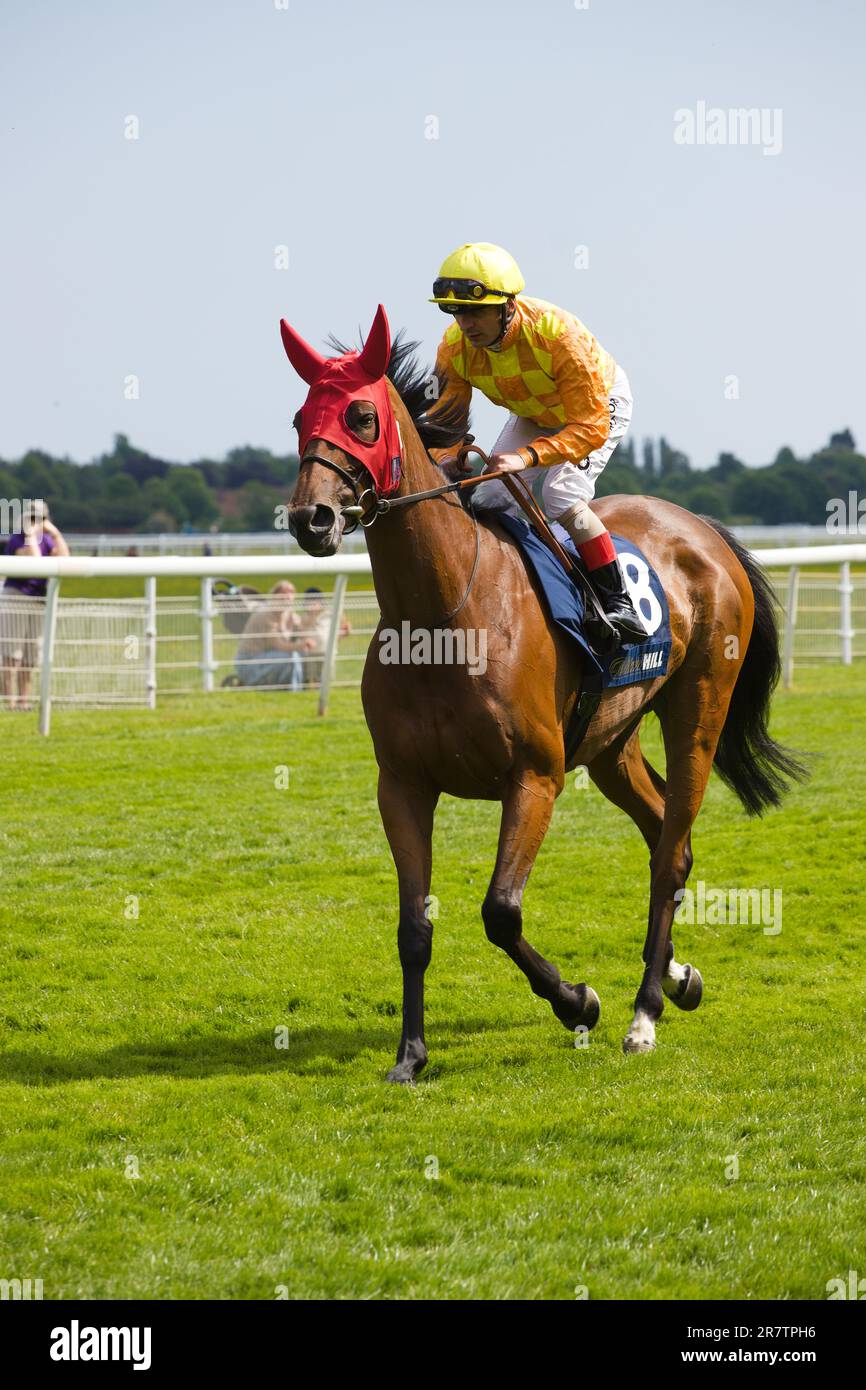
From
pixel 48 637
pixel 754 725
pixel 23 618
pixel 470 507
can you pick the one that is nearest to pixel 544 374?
pixel 470 507

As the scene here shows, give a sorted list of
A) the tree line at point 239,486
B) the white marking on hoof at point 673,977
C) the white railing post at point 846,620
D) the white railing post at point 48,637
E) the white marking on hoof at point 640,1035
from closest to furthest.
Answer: the white marking on hoof at point 640,1035
the white marking on hoof at point 673,977
the white railing post at point 48,637
the white railing post at point 846,620
the tree line at point 239,486

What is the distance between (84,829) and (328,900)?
6.26 ft

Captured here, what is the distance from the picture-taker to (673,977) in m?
5.47

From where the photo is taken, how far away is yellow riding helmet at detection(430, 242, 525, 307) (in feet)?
15.4

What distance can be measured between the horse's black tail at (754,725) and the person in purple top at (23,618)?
6.54 meters

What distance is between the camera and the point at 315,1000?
18.4ft

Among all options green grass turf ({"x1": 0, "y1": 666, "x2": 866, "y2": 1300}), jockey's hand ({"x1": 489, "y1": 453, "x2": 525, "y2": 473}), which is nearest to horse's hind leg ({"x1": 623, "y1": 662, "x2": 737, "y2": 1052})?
Result: green grass turf ({"x1": 0, "y1": 666, "x2": 866, "y2": 1300})

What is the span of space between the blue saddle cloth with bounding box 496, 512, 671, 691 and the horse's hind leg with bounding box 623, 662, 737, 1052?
13.0 inches

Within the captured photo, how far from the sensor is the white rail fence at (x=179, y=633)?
10805mm

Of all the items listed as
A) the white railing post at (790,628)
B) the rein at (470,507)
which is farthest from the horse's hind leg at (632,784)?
the white railing post at (790,628)

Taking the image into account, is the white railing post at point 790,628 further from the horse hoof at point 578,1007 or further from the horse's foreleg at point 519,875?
the horse's foreleg at point 519,875

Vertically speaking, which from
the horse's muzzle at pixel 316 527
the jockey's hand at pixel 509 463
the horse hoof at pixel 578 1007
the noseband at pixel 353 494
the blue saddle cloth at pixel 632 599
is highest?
the jockey's hand at pixel 509 463

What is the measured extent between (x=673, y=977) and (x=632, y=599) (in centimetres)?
137
